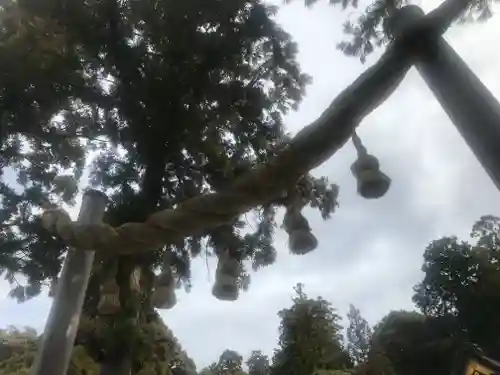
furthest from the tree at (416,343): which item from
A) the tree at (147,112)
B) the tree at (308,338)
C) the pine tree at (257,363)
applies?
the tree at (147,112)

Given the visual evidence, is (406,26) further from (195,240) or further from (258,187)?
(195,240)

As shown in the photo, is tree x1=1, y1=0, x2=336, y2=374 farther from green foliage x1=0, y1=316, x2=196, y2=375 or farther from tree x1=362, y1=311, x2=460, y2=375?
tree x1=362, y1=311, x2=460, y2=375

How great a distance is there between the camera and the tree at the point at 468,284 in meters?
24.8

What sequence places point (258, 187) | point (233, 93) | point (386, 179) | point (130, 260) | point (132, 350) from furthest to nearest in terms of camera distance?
1. point (233, 93)
2. point (132, 350)
3. point (130, 260)
4. point (386, 179)
5. point (258, 187)

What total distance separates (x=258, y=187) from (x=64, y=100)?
15.7ft

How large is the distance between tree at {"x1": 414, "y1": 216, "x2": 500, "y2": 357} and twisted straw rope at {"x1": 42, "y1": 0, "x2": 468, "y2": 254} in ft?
81.0

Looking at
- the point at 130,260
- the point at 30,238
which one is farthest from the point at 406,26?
the point at 30,238

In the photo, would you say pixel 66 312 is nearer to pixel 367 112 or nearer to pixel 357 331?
pixel 367 112

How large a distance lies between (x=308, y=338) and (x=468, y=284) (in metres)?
15.7

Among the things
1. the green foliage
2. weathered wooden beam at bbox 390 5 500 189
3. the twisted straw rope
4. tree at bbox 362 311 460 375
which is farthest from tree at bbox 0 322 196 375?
tree at bbox 362 311 460 375

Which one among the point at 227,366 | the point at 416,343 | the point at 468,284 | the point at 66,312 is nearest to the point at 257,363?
the point at 227,366

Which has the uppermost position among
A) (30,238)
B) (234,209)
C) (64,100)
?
(64,100)

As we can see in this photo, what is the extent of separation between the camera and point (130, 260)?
438 cm

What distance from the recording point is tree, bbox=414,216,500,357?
24797 mm
